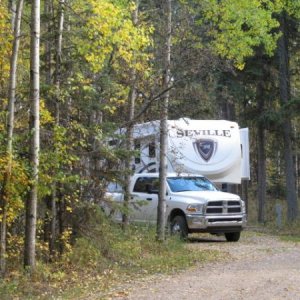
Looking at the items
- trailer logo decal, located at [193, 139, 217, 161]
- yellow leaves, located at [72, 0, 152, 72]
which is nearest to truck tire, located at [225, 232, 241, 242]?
trailer logo decal, located at [193, 139, 217, 161]

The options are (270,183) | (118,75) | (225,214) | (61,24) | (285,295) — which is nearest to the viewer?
(285,295)

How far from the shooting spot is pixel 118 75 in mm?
13516

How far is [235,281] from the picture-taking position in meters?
10.0

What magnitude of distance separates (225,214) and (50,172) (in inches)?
310

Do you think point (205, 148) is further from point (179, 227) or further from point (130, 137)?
point (130, 137)

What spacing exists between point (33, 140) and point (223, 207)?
28.1 feet

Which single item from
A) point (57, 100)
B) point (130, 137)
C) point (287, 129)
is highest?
point (287, 129)

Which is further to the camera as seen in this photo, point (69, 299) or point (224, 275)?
point (224, 275)

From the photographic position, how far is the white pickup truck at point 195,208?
1670cm

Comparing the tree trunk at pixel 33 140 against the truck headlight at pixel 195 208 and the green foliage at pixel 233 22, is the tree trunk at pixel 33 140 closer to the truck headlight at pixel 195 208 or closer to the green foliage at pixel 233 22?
the green foliage at pixel 233 22

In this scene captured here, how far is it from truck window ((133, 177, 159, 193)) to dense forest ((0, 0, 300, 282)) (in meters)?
3.45

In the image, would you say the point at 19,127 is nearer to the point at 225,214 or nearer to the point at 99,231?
the point at 99,231

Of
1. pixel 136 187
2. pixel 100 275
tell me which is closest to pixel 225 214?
pixel 136 187

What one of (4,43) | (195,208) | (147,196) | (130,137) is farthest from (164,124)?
(4,43)
